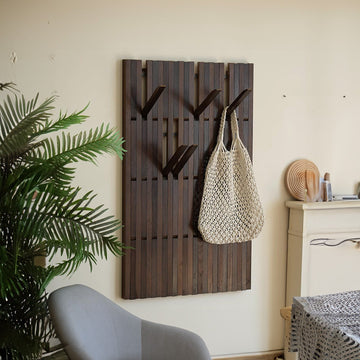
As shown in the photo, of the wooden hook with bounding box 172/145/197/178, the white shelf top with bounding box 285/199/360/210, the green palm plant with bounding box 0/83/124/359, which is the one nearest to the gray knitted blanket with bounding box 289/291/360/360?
the green palm plant with bounding box 0/83/124/359

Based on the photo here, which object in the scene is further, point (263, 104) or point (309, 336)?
point (263, 104)

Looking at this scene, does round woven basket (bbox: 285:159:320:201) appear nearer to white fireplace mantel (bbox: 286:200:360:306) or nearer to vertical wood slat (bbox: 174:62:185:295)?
white fireplace mantel (bbox: 286:200:360:306)

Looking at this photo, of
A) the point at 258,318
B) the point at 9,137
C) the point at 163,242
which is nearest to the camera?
the point at 9,137

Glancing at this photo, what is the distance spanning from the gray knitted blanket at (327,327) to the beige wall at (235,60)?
1266 mm

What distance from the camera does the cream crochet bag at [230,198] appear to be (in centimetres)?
379

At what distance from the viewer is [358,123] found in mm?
4195

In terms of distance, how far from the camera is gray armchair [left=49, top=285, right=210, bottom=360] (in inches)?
102

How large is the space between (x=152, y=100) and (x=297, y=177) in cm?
112

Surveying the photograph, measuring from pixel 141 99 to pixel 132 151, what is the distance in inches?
12.5

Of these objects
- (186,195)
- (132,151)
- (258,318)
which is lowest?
(258,318)

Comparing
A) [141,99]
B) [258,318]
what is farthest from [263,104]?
[258,318]

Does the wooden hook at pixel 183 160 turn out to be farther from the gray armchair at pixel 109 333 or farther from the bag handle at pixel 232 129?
the gray armchair at pixel 109 333

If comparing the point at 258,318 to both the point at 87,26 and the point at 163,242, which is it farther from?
the point at 87,26

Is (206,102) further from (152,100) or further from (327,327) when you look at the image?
(327,327)
